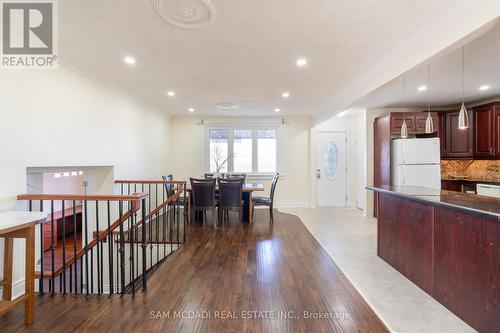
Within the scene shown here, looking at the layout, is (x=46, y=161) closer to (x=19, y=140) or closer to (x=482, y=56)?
(x=19, y=140)

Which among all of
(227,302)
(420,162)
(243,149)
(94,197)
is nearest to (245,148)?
A: (243,149)

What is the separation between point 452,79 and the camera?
3883 mm

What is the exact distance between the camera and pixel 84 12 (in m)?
2.16

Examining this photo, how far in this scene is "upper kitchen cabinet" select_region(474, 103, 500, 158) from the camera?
15.5ft

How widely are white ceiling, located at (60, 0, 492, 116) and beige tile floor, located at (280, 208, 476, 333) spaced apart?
8.49ft

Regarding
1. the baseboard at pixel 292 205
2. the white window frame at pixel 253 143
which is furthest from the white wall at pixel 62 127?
the baseboard at pixel 292 205

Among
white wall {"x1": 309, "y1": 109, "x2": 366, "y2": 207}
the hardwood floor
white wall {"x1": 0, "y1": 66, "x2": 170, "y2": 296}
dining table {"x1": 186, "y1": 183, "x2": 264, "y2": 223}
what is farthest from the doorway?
white wall {"x1": 0, "y1": 66, "x2": 170, "y2": 296}

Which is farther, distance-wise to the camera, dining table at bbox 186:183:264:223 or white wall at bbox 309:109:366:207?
white wall at bbox 309:109:366:207

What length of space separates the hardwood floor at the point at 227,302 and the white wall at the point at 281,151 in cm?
370

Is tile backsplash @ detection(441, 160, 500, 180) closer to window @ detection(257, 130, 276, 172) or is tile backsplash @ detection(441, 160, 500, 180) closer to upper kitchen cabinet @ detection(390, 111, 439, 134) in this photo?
upper kitchen cabinet @ detection(390, 111, 439, 134)

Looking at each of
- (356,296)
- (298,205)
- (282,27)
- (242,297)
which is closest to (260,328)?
(242,297)

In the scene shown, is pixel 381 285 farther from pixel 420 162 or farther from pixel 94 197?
pixel 420 162

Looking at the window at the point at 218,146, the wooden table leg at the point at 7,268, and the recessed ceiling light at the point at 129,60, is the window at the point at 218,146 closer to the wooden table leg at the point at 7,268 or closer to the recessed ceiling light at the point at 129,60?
the recessed ceiling light at the point at 129,60

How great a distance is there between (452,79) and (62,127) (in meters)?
5.70
